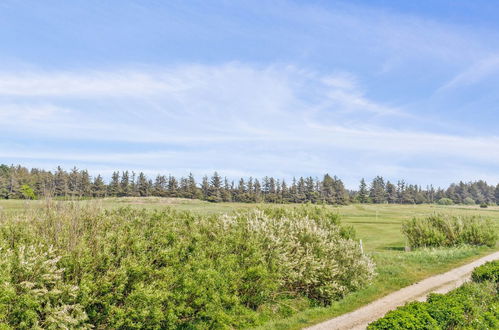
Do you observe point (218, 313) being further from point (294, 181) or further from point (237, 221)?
point (294, 181)

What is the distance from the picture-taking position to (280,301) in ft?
52.4

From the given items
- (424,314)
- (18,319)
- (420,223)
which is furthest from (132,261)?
(420,223)

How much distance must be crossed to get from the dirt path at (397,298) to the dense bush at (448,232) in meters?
9.55

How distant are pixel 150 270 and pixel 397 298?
39.6 ft

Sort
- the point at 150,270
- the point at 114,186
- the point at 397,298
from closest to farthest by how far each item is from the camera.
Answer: the point at 150,270
the point at 397,298
the point at 114,186

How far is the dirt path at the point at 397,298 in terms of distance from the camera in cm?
1404

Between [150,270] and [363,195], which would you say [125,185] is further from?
[150,270]

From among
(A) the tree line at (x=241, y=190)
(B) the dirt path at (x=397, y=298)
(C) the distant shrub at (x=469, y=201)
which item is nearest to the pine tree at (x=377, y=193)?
(A) the tree line at (x=241, y=190)

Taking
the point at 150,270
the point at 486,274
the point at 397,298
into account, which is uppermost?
the point at 150,270

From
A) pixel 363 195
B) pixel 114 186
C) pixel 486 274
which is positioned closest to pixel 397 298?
pixel 486 274

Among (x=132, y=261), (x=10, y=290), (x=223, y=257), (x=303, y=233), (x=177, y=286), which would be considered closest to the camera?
(x=10, y=290)

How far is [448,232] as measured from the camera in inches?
1403

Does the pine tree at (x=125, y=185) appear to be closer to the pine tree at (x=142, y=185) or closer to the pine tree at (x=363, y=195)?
the pine tree at (x=142, y=185)

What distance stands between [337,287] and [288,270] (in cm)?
246
